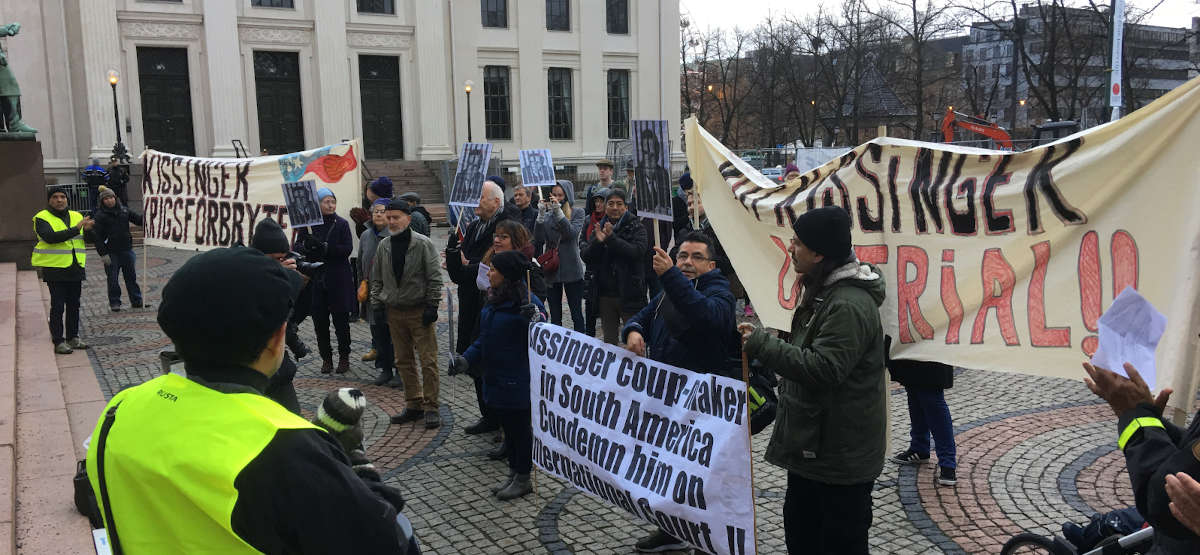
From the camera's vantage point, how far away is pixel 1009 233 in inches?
183

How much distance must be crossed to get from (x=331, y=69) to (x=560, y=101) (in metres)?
10.2

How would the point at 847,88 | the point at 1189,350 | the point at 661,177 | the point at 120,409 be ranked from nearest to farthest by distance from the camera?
the point at 120,409 → the point at 1189,350 → the point at 661,177 → the point at 847,88

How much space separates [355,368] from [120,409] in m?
7.93

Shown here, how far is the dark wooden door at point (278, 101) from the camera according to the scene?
3244 centimetres

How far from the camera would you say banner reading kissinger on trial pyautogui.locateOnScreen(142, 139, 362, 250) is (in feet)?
33.9

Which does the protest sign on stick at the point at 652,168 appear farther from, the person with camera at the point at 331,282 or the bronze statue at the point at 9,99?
the bronze statue at the point at 9,99

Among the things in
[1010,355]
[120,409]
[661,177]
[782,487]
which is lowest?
[782,487]

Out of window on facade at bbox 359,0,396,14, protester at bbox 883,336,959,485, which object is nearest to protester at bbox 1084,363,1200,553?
protester at bbox 883,336,959,485

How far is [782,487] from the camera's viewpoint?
600 cm

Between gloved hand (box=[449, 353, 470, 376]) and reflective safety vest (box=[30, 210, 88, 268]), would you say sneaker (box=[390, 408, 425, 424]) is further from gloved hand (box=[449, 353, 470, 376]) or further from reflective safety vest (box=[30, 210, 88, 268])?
reflective safety vest (box=[30, 210, 88, 268])

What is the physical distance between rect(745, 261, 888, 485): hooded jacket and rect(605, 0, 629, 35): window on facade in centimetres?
3752

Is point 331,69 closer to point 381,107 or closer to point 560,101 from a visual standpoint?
point 381,107

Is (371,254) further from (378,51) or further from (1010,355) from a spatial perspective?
(378,51)

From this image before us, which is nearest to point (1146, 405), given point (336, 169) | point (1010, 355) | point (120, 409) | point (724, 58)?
point (1010, 355)
